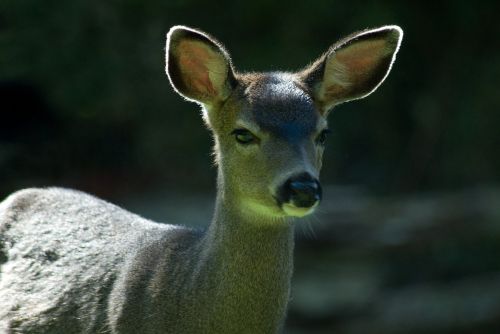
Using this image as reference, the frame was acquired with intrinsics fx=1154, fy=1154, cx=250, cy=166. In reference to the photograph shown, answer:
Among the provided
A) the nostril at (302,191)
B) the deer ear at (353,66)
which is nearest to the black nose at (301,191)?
the nostril at (302,191)

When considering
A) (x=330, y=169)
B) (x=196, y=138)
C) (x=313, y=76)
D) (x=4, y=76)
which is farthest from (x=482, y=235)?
(x=313, y=76)

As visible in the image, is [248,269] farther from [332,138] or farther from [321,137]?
[332,138]

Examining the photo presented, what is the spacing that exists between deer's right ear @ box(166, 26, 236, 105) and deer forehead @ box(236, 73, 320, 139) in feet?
0.52

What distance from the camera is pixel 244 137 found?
5957 millimetres

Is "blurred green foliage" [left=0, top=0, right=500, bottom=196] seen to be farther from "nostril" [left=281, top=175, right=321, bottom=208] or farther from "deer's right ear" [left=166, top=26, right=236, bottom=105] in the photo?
"nostril" [left=281, top=175, right=321, bottom=208]

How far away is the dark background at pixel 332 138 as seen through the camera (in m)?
11.5

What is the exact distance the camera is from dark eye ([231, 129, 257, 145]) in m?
5.92

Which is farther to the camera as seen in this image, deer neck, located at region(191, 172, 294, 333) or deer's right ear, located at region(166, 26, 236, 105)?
deer's right ear, located at region(166, 26, 236, 105)

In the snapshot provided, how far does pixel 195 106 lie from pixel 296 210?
7833 mm

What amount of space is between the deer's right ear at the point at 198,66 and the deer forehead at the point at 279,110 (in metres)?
0.16

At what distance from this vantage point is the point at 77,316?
20.1 feet

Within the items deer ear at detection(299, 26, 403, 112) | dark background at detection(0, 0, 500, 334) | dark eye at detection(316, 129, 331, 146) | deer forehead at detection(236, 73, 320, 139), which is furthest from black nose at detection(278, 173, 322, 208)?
dark background at detection(0, 0, 500, 334)

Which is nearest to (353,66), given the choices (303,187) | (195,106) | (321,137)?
(321,137)

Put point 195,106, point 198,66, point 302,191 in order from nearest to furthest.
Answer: point 302,191
point 198,66
point 195,106
